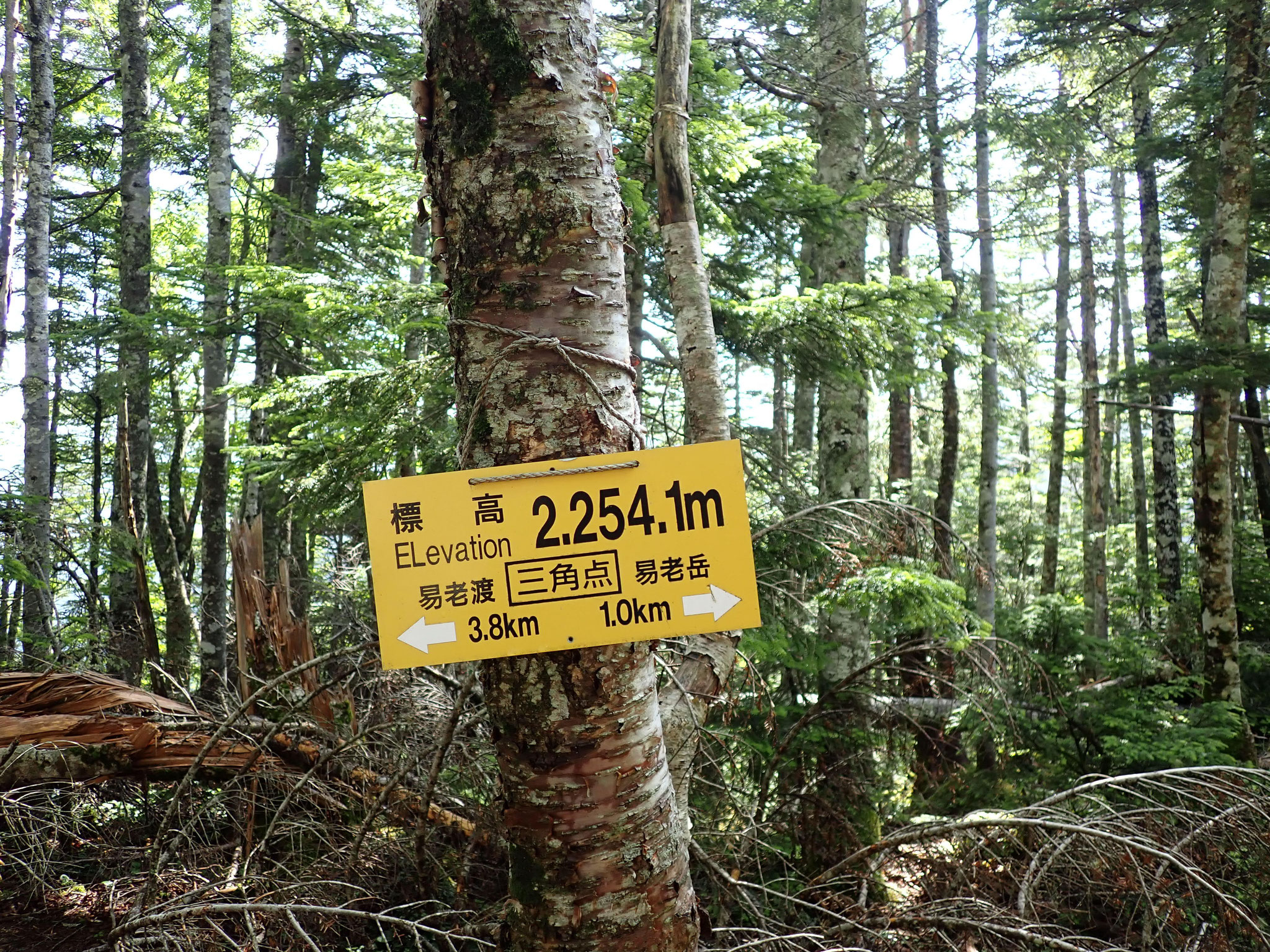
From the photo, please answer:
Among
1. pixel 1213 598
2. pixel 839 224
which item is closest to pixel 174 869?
pixel 839 224

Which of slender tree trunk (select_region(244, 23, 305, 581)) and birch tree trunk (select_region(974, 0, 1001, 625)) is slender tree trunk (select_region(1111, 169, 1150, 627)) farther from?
slender tree trunk (select_region(244, 23, 305, 581))

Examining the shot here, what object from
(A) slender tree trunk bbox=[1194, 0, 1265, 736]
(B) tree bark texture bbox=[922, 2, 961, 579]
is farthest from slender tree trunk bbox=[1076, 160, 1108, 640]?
(A) slender tree trunk bbox=[1194, 0, 1265, 736]

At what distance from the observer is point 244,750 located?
3352mm

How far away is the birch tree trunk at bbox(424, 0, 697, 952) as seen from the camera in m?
1.54

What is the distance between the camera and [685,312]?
10.5 ft

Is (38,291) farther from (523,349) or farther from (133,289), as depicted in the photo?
(523,349)

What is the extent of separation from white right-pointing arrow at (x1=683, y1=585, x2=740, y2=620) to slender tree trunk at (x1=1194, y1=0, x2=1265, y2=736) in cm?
692

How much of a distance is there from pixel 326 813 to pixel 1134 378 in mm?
8078

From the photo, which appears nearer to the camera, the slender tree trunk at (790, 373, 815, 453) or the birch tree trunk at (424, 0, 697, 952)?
the birch tree trunk at (424, 0, 697, 952)

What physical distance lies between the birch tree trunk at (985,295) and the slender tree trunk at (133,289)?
31.3 feet

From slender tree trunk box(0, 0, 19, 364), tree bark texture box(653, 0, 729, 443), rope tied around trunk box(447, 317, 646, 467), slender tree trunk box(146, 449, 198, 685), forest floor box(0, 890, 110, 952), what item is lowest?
forest floor box(0, 890, 110, 952)

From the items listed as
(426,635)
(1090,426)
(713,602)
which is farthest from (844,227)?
(1090,426)

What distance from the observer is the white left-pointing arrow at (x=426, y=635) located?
154cm

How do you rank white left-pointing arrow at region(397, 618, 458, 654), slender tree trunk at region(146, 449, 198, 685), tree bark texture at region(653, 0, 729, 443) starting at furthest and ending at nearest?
slender tree trunk at region(146, 449, 198, 685) < tree bark texture at region(653, 0, 729, 443) < white left-pointing arrow at region(397, 618, 458, 654)
